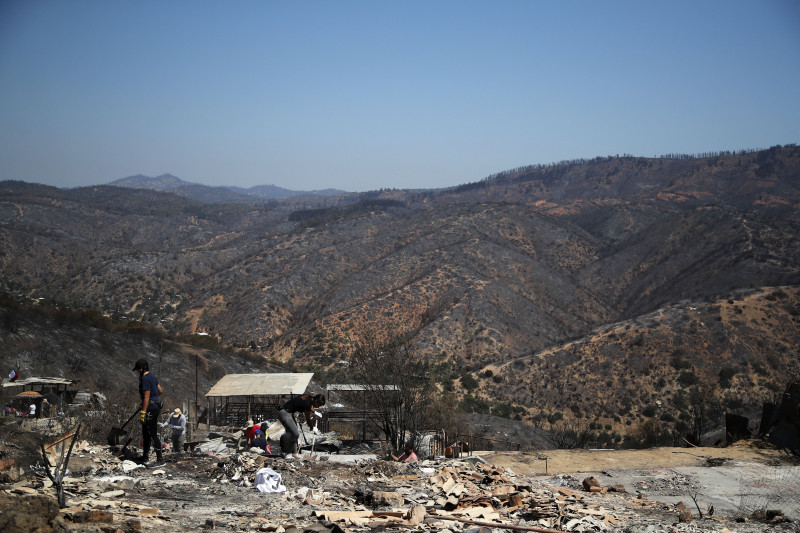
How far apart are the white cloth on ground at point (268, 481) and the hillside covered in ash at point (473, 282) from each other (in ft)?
104

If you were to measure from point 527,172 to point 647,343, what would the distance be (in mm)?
156387

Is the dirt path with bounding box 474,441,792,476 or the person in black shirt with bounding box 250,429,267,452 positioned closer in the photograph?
the person in black shirt with bounding box 250,429,267,452

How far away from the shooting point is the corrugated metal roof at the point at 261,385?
19141 mm

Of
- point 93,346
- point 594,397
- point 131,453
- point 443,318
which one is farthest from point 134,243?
point 131,453

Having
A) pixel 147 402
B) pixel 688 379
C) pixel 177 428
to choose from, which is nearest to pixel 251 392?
pixel 177 428

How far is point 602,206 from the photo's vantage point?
390ft

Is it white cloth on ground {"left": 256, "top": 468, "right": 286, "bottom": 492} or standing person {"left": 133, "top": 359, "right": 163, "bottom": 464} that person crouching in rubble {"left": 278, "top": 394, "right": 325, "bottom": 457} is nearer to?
white cloth on ground {"left": 256, "top": 468, "right": 286, "bottom": 492}

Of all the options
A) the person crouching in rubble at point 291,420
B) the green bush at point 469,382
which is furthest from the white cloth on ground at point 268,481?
the green bush at point 469,382

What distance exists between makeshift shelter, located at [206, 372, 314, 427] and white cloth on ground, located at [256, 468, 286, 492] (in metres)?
10.2

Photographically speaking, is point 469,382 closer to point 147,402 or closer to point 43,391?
point 43,391

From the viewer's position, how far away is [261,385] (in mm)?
19969

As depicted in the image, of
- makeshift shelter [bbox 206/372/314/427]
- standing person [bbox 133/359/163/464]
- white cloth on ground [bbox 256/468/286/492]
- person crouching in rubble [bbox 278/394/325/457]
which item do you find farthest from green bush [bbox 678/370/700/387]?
standing person [bbox 133/359/163/464]

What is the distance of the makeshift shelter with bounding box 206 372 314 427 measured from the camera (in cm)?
1919

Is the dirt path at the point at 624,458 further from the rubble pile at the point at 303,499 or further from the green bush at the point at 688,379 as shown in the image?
the green bush at the point at 688,379
